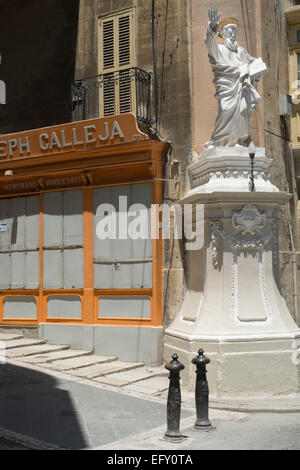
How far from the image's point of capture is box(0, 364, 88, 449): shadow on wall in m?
7.86

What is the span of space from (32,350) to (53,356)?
615 mm

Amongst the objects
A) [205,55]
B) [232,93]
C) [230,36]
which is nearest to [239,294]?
[232,93]

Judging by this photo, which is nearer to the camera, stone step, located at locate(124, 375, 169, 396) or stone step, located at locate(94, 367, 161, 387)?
stone step, located at locate(124, 375, 169, 396)

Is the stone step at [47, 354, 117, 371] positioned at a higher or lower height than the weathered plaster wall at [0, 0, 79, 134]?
lower

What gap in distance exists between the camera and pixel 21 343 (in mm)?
13445

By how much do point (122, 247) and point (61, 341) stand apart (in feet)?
8.39

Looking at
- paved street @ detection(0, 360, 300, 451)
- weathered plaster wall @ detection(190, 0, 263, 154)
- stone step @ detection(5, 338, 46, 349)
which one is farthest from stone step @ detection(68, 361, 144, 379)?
weathered plaster wall @ detection(190, 0, 263, 154)

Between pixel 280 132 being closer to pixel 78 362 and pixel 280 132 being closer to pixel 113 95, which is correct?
pixel 113 95

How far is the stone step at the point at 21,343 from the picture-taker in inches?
518

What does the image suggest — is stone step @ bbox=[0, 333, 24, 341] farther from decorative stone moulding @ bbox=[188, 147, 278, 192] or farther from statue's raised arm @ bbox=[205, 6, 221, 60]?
statue's raised arm @ bbox=[205, 6, 221, 60]

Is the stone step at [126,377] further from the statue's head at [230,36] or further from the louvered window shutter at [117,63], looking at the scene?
the statue's head at [230,36]

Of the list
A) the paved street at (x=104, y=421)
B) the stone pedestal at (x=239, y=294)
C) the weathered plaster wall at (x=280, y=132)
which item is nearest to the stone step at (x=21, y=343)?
the paved street at (x=104, y=421)

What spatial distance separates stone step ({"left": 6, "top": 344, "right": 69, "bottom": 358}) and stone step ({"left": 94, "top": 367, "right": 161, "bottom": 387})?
6.50 ft

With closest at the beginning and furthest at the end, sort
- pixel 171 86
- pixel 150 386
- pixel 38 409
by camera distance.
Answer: pixel 38 409, pixel 150 386, pixel 171 86
